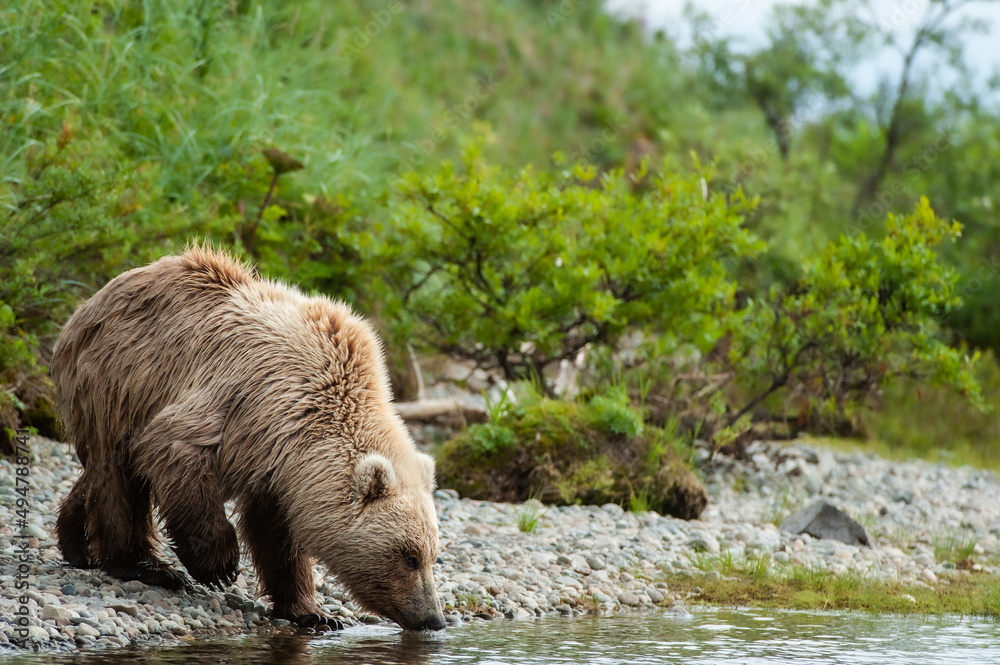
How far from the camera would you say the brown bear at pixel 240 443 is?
15.9ft

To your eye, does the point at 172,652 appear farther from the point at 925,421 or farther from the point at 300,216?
the point at 925,421

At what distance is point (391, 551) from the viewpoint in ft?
15.8

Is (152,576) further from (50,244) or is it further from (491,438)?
(491,438)

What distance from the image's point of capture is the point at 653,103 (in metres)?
25.2

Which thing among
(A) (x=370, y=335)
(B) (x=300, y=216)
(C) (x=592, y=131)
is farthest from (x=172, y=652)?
(C) (x=592, y=131)

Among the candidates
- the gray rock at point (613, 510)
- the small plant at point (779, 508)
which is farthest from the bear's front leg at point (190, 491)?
the small plant at point (779, 508)

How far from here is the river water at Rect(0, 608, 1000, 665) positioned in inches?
176

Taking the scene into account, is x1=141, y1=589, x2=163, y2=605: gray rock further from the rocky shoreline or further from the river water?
the river water

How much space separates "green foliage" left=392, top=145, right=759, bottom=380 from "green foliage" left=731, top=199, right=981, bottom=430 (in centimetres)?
76

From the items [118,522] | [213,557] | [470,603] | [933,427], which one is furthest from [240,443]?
[933,427]

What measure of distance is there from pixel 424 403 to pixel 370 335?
482 cm

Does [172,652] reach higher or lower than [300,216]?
lower

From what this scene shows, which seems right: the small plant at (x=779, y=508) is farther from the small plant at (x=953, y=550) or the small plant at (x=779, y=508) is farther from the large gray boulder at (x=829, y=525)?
the small plant at (x=953, y=550)

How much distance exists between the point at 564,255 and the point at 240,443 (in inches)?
201
